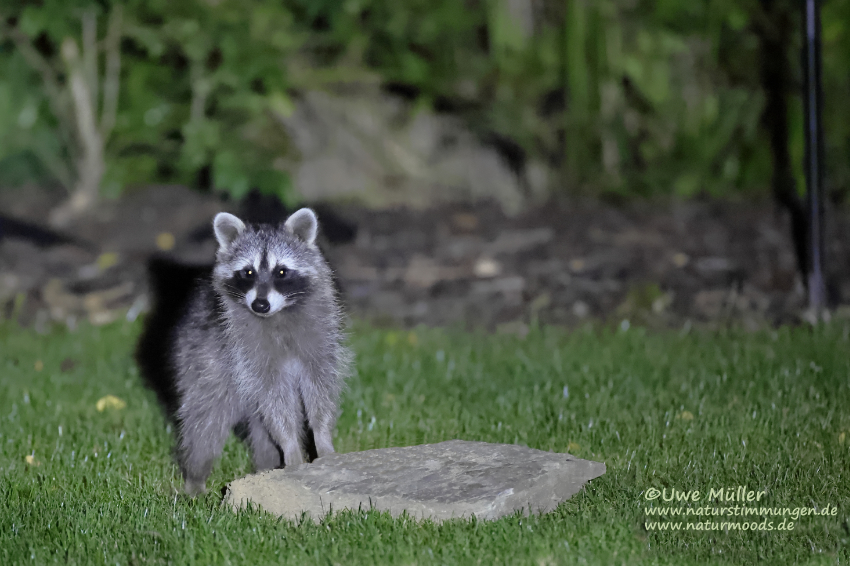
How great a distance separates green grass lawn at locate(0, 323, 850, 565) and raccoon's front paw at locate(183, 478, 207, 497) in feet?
0.15

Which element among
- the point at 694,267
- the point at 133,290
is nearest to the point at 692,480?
the point at 694,267

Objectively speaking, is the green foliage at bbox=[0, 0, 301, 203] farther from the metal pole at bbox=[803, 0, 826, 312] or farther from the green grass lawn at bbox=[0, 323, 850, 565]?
the metal pole at bbox=[803, 0, 826, 312]

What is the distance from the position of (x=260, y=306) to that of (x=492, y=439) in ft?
4.26

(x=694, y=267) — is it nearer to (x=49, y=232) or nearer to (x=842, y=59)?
(x=842, y=59)

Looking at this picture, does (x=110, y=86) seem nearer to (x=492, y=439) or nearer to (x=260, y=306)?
(x=260, y=306)

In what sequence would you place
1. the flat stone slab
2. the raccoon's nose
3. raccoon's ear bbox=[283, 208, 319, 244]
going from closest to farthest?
1. the flat stone slab
2. the raccoon's nose
3. raccoon's ear bbox=[283, 208, 319, 244]

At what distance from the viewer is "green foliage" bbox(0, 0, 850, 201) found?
832cm

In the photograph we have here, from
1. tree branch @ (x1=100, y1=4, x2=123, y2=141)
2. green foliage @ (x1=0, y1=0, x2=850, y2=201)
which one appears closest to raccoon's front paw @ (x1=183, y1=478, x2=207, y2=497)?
green foliage @ (x1=0, y1=0, x2=850, y2=201)

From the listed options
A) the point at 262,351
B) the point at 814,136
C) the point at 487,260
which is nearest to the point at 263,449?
the point at 262,351

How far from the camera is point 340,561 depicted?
3.20m

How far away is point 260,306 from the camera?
392 cm

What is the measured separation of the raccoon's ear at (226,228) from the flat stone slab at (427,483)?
1.07 metres

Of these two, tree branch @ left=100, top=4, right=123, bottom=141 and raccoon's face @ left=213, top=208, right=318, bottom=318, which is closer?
raccoon's face @ left=213, top=208, right=318, bottom=318

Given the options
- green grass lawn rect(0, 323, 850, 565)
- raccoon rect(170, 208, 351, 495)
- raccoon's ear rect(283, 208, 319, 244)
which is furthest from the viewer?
raccoon's ear rect(283, 208, 319, 244)
